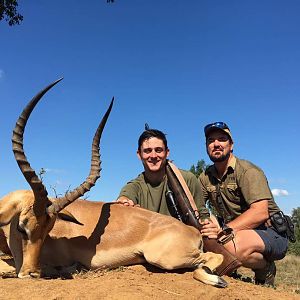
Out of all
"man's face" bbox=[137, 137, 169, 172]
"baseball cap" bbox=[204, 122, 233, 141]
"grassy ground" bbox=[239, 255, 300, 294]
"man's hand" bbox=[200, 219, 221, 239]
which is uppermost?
"baseball cap" bbox=[204, 122, 233, 141]

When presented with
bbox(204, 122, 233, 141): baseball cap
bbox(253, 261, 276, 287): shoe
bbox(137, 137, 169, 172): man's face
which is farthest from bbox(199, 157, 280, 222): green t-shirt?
bbox(137, 137, 169, 172): man's face

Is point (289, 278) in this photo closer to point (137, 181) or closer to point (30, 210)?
point (137, 181)

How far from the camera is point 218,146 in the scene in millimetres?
6180

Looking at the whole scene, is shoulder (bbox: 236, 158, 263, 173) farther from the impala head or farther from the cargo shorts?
the impala head

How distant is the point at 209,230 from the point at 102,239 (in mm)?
1381

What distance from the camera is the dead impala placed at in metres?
4.83

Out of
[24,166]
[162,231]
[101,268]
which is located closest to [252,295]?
[162,231]

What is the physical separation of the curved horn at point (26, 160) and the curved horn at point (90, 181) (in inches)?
5.7

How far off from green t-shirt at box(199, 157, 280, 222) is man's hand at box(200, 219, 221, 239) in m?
0.59

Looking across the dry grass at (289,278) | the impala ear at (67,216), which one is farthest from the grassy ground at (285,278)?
the impala ear at (67,216)

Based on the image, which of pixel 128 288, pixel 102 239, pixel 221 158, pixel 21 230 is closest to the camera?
pixel 128 288

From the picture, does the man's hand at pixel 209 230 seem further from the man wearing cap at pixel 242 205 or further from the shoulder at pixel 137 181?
the shoulder at pixel 137 181

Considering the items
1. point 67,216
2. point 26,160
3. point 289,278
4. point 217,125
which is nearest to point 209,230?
point 217,125

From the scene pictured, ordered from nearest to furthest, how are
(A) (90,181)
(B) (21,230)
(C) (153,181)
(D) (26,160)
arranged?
1. (D) (26,160)
2. (B) (21,230)
3. (A) (90,181)
4. (C) (153,181)
